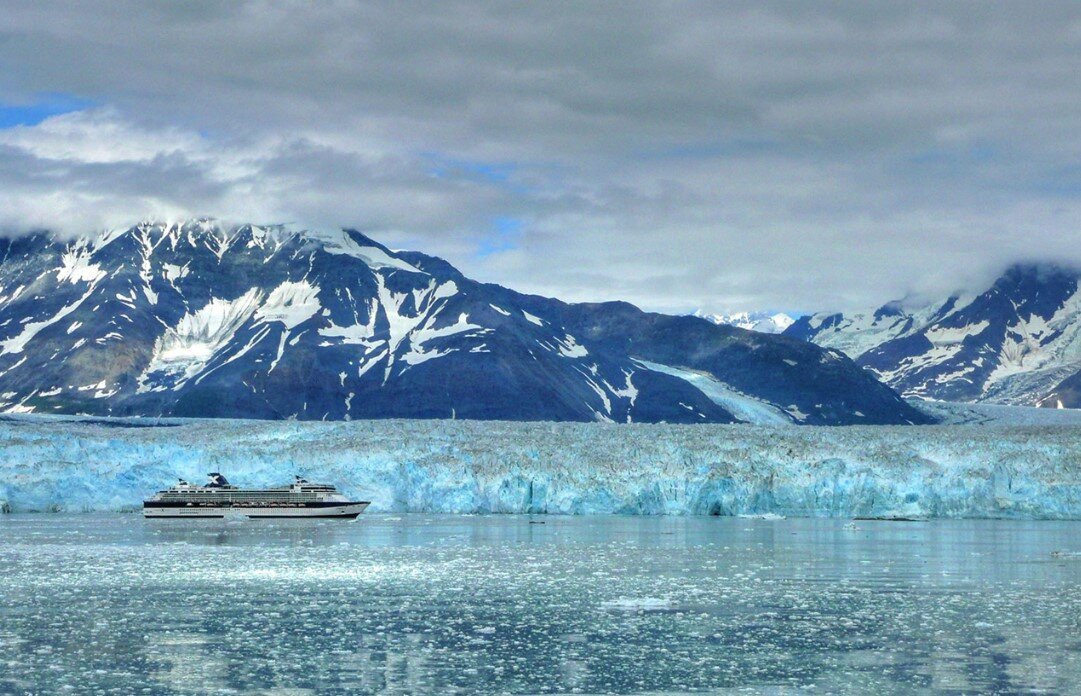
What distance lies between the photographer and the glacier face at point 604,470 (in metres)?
65.8

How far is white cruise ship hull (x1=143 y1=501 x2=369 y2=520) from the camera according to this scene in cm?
7019

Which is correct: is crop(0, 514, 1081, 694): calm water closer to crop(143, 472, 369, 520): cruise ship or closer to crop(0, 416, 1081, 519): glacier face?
crop(0, 416, 1081, 519): glacier face

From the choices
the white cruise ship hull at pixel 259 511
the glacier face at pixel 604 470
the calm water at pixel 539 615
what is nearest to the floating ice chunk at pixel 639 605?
the calm water at pixel 539 615

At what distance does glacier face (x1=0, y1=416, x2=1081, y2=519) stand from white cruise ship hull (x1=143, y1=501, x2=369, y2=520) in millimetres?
1949

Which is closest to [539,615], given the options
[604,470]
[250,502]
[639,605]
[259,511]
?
[639,605]

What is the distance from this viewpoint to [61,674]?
22672 millimetres

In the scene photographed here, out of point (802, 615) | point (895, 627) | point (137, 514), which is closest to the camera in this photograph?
point (895, 627)

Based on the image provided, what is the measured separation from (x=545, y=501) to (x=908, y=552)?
2579 cm

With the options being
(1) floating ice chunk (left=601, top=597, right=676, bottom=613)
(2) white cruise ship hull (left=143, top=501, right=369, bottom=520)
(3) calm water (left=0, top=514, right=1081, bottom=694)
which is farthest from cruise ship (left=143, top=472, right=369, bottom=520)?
(1) floating ice chunk (left=601, top=597, right=676, bottom=613)

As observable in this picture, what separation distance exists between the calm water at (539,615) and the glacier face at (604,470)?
12.7 meters

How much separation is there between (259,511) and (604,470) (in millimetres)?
18500

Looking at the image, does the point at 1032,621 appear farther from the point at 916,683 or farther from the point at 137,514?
the point at 137,514

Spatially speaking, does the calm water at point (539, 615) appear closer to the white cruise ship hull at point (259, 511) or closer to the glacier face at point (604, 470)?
the glacier face at point (604, 470)

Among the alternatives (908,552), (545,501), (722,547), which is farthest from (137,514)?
(908,552)
